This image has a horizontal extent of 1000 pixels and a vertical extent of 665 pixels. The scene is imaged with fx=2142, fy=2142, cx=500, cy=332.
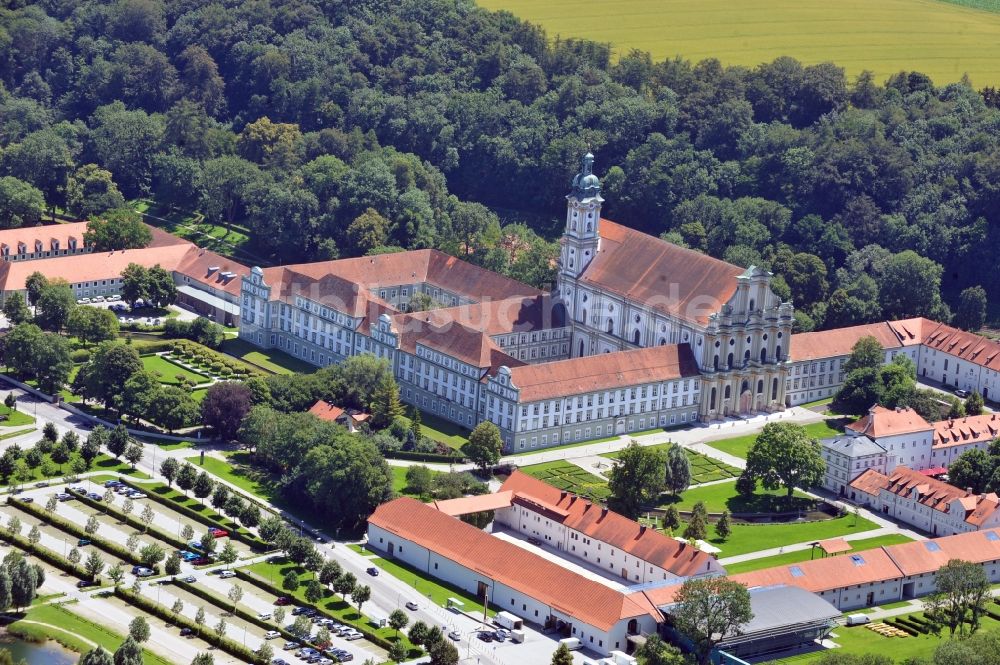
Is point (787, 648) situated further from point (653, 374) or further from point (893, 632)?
point (653, 374)

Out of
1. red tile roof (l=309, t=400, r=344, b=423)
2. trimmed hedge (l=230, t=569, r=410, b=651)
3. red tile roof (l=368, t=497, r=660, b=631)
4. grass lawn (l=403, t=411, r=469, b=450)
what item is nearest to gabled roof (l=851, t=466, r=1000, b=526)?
red tile roof (l=368, t=497, r=660, b=631)

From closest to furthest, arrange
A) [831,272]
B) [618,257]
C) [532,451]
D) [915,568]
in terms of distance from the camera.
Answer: [915,568] < [532,451] < [618,257] < [831,272]

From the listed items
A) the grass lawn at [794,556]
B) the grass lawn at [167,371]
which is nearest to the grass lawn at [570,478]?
the grass lawn at [794,556]

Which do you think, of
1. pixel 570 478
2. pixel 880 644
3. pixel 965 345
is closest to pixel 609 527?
pixel 570 478

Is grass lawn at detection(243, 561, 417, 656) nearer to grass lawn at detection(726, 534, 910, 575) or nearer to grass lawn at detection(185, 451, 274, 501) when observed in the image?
grass lawn at detection(185, 451, 274, 501)

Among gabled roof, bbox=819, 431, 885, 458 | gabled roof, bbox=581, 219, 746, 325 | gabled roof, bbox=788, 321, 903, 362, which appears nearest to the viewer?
gabled roof, bbox=819, 431, 885, 458

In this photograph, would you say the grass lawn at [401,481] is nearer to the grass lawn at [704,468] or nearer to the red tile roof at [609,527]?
the red tile roof at [609,527]

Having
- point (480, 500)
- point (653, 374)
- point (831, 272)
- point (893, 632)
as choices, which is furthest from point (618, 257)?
point (893, 632)
